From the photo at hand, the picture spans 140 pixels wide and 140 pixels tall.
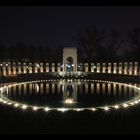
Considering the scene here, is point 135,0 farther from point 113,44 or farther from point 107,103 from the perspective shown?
point 113,44

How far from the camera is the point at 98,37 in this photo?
57.3 ft

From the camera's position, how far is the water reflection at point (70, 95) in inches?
269

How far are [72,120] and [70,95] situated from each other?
318 centimetres

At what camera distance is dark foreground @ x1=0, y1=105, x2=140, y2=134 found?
4191 mm

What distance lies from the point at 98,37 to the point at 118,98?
1052 cm

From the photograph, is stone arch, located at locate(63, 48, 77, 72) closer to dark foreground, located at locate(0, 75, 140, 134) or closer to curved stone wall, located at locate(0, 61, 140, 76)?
curved stone wall, located at locate(0, 61, 140, 76)

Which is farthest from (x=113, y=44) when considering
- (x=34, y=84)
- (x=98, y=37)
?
(x=34, y=84)

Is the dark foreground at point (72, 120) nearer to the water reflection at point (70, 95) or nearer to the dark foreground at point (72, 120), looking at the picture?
the dark foreground at point (72, 120)

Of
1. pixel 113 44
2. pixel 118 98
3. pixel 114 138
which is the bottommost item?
pixel 118 98

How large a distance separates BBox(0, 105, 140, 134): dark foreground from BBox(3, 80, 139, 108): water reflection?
1.10m

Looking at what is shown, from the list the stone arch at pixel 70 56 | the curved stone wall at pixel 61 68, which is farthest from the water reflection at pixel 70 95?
the stone arch at pixel 70 56

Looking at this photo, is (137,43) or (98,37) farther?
(98,37)

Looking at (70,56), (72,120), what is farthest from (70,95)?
(70,56)

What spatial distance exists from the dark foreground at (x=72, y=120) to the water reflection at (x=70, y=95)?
110 centimetres
